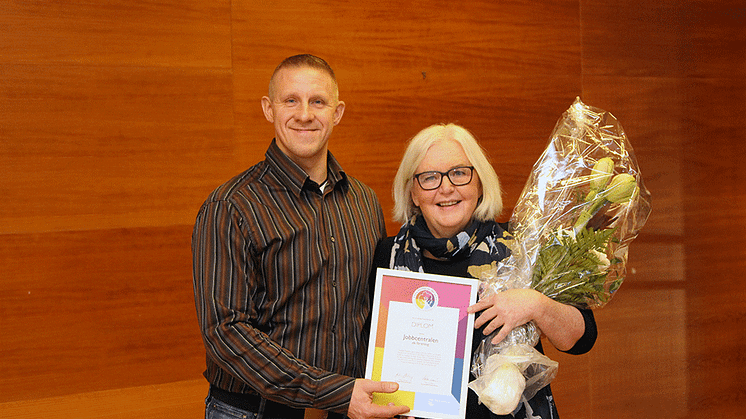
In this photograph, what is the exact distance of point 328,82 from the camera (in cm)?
209

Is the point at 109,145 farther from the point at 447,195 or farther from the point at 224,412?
the point at 447,195

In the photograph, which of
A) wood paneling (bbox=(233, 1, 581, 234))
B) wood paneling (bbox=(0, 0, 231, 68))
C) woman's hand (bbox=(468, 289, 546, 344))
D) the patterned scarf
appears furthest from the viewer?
wood paneling (bbox=(233, 1, 581, 234))

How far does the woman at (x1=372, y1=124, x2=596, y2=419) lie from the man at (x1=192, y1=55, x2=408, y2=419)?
18 cm

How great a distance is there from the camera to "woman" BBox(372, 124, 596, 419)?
6.37 feet

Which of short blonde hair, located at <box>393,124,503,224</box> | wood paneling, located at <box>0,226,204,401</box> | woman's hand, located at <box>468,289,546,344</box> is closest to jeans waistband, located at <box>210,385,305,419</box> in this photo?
woman's hand, located at <box>468,289,546,344</box>

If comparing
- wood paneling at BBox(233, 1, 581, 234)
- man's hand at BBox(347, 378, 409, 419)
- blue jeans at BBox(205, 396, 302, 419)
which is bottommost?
blue jeans at BBox(205, 396, 302, 419)

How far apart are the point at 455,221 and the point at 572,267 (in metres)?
0.38

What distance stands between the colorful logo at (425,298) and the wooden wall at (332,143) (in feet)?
5.45

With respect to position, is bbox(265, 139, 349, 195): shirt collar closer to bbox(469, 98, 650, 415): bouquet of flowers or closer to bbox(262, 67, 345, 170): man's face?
bbox(262, 67, 345, 170): man's face

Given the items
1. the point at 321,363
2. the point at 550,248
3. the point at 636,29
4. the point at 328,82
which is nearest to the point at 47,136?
the point at 328,82

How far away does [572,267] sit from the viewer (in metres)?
1.76

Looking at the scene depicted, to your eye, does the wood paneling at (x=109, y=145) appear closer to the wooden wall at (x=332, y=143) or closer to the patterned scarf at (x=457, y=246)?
the wooden wall at (x=332, y=143)

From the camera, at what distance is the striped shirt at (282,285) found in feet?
6.06

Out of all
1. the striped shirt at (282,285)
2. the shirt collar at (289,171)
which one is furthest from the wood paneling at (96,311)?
the shirt collar at (289,171)
